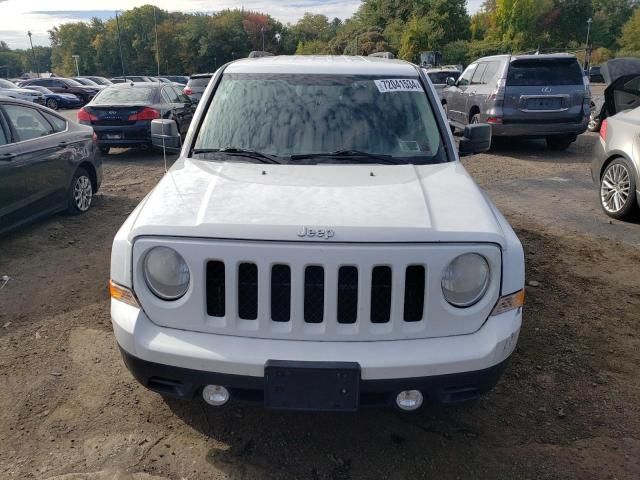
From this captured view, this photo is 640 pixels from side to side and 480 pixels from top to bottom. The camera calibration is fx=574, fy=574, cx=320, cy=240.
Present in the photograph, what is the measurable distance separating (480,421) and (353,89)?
7.58 ft

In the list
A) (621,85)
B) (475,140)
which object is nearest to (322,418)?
(475,140)

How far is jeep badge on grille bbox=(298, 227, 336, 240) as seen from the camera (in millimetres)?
2518

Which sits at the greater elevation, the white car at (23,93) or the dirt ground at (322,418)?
the dirt ground at (322,418)

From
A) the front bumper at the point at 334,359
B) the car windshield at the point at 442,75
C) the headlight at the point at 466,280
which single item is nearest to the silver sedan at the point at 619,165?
the headlight at the point at 466,280

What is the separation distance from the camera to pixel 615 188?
712 centimetres

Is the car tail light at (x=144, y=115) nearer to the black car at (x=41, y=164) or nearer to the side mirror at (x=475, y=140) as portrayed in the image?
the black car at (x=41, y=164)

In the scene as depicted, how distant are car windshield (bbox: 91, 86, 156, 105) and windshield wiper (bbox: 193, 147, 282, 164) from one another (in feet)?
29.1

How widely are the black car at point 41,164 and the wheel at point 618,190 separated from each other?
21.8ft

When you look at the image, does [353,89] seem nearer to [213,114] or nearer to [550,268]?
[213,114]

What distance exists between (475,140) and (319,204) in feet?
7.03

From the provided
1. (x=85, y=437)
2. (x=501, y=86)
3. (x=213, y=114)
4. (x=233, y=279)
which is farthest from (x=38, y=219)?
(x=501, y=86)

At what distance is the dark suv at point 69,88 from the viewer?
34.2 meters

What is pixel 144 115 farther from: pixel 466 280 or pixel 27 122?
pixel 466 280

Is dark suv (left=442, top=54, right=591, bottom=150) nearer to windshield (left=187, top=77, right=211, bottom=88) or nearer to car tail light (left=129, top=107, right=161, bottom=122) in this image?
car tail light (left=129, top=107, right=161, bottom=122)
